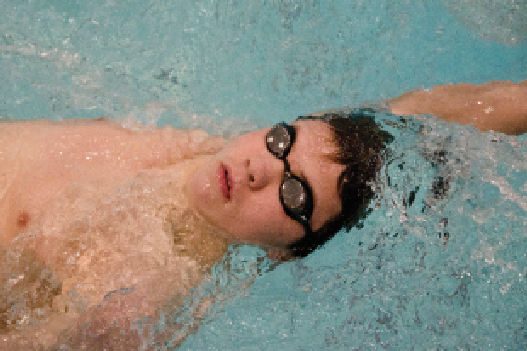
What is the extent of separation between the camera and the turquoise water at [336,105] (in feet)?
5.72

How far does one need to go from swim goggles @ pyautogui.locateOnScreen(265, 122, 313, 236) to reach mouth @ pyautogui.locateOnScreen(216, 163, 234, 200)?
180 mm

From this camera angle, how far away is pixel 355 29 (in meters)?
2.45

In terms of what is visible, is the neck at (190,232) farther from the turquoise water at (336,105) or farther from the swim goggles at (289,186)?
the swim goggles at (289,186)

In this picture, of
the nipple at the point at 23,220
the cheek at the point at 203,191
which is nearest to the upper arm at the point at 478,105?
the cheek at the point at 203,191

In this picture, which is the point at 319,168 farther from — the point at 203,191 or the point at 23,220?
the point at 23,220

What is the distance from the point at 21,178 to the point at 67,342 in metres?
0.66

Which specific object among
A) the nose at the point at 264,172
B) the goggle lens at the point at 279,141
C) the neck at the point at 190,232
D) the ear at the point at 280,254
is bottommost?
the ear at the point at 280,254

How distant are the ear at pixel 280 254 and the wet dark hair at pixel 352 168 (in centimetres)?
3

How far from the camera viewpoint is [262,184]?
1.45 meters

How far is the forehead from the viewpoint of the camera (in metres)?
1.45

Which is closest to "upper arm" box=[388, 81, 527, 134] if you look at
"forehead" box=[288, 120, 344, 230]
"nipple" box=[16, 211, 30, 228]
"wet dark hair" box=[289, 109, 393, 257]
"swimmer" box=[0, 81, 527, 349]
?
"swimmer" box=[0, 81, 527, 349]

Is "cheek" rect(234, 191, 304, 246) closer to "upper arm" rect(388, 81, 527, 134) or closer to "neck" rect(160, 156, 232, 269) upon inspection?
"neck" rect(160, 156, 232, 269)

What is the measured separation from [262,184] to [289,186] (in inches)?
4.0

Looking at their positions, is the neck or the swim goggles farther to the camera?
the neck
